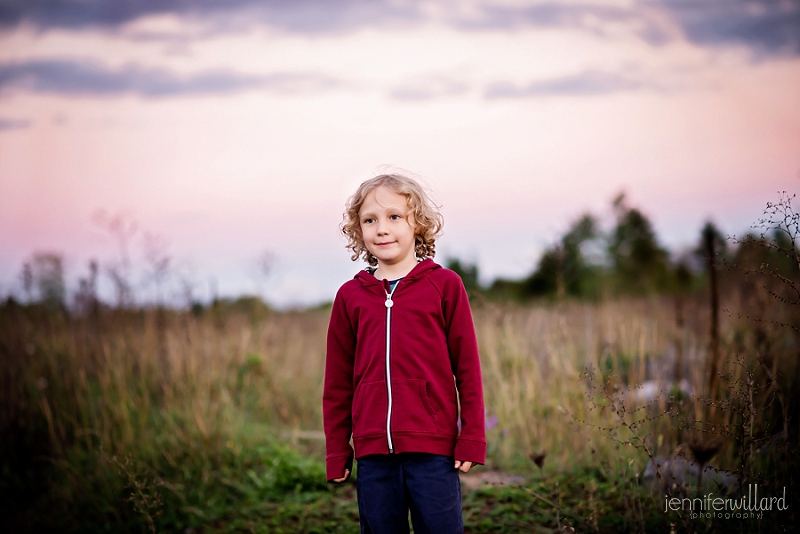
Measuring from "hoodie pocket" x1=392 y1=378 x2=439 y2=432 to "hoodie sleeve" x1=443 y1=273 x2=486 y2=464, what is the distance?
122 mm

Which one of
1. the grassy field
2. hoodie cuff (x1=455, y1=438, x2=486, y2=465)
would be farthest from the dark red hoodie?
the grassy field

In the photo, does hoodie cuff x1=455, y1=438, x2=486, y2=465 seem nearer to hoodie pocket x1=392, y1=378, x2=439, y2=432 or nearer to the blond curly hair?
hoodie pocket x1=392, y1=378, x2=439, y2=432

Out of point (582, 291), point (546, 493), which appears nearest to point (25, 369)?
point (546, 493)

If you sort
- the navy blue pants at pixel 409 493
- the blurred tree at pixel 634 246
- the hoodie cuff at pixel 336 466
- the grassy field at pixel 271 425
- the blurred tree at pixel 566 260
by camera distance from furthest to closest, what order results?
the blurred tree at pixel 634 246
the blurred tree at pixel 566 260
the grassy field at pixel 271 425
the hoodie cuff at pixel 336 466
the navy blue pants at pixel 409 493

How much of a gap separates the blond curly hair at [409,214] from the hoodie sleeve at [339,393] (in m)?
0.26

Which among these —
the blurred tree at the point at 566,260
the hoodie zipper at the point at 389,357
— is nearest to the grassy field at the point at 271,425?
the blurred tree at the point at 566,260

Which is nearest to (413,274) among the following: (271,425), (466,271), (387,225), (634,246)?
(387,225)

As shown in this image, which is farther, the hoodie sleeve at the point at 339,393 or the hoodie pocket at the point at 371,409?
the hoodie sleeve at the point at 339,393

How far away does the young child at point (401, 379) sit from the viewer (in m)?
2.16

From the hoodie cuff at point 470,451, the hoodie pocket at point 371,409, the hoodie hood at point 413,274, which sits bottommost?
the hoodie cuff at point 470,451

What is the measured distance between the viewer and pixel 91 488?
425 cm

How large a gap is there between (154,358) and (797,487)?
4.89 m

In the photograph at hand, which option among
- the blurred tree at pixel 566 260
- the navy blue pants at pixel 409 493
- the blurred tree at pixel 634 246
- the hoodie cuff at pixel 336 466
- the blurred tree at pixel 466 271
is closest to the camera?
the navy blue pants at pixel 409 493

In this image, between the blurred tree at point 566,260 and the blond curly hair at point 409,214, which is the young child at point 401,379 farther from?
the blurred tree at point 566,260
